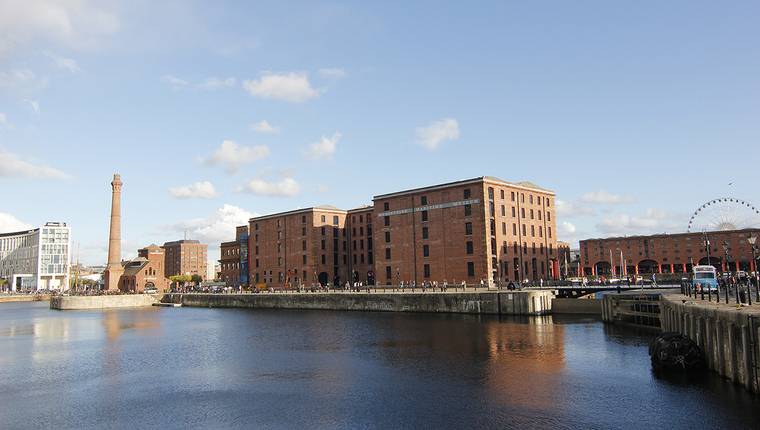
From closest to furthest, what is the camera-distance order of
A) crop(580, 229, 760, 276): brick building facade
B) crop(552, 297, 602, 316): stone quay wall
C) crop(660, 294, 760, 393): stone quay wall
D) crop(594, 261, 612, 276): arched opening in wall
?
crop(660, 294, 760, 393): stone quay wall
crop(552, 297, 602, 316): stone quay wall
crop(580, 229, 760, 276): brick building facade
crop(594, 261, 612, 276): arched opening in wall

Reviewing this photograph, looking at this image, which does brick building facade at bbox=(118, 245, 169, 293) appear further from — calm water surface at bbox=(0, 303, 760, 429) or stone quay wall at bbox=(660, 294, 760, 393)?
stone quay wall at bbox=(660, 294, 760, 393)

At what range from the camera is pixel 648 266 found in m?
140

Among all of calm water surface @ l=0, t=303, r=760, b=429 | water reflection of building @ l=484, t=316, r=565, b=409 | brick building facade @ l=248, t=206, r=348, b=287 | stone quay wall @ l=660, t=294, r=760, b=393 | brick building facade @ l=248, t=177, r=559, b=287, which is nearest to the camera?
stone quay wall @ l=660, t=294, r=760, b=393

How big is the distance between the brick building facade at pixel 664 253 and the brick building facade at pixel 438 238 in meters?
29.6

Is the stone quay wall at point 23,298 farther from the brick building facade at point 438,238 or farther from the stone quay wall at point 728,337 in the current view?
the stone quay wall at point 728,337

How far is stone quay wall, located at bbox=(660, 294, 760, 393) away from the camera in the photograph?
2597 centimetres

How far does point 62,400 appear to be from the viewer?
32.4 m

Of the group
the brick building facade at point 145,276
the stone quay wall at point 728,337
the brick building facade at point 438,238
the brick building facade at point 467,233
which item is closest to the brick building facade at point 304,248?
the brick building facade at point 438,238

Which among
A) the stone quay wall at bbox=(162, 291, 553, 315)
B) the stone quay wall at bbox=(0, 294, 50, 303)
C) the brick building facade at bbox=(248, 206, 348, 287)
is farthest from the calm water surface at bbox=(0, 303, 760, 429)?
the stone quay wall at bbox=(0, 294, 50, 303)

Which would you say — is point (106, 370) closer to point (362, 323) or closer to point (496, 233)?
point (362, 323)

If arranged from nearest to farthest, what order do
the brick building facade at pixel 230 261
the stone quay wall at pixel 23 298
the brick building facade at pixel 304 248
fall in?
the brick building facade at pixel 304 248
the brick building facade at pixel 230 261
the stone quay wall at pixel 23 298

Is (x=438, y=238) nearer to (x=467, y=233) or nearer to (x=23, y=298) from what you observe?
(x=467, y=233)

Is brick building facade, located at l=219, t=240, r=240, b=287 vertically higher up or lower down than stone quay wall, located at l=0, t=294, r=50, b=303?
higher up

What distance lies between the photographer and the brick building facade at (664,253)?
127250 millimetres
